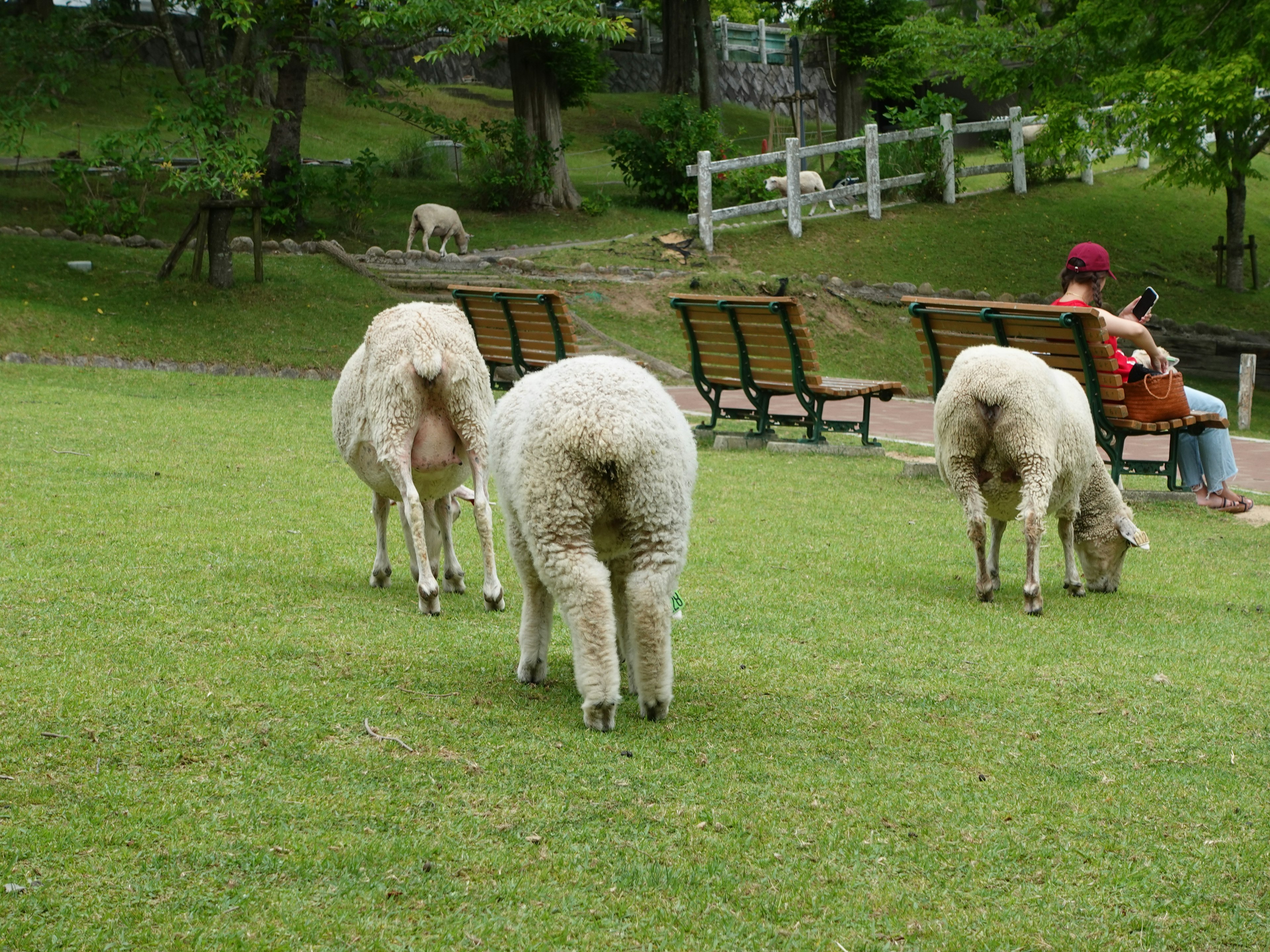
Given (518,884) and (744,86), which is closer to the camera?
(518,884)

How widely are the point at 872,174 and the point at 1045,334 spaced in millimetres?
18819

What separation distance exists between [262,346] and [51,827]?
14790 millimetres

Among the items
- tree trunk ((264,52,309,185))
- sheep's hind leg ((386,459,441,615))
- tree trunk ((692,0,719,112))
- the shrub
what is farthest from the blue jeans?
tree trunk ((692,0,719,112))

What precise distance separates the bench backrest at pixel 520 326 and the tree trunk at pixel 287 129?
11.1 metres

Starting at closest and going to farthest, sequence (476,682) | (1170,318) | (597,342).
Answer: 1. (476,682)
2. (597,342)
3. (1170,318)

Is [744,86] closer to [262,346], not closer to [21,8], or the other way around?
[21,8]

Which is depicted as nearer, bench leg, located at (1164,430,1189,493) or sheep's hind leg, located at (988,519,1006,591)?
sheep's hind leg, located at (988,519,1006,591)

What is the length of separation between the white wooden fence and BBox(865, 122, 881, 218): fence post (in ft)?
0.05

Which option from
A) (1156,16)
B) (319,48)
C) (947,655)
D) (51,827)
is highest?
(319,48)

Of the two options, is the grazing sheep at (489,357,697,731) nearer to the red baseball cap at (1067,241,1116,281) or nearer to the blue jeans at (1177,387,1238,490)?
the red baseball cap at (1067,241,1116,281)

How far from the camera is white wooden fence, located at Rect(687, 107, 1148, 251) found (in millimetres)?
25328

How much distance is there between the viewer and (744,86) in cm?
4984

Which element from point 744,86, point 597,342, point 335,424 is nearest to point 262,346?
point 597,342

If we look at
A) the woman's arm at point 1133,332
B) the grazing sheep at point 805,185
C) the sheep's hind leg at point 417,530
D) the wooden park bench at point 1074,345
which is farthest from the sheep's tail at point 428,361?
the grazing sheep at point 805,185
